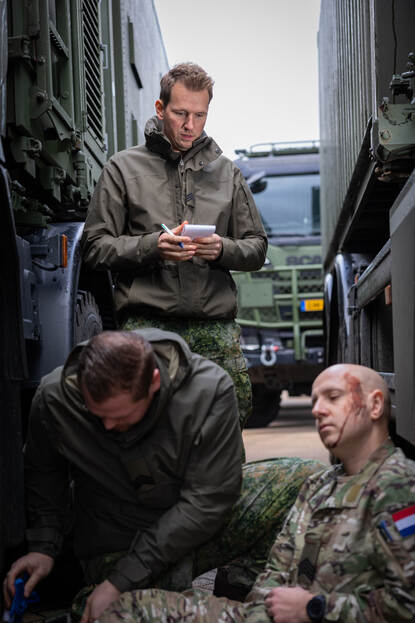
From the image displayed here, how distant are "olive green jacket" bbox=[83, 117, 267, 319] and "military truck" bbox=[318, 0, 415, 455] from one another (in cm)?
62

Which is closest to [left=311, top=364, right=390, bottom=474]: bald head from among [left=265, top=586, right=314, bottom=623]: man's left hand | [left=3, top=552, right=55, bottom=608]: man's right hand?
[left=265, top=586, right=314, bottom=623]: man's left hand

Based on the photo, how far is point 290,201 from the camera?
434 inches

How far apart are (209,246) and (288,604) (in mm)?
1336

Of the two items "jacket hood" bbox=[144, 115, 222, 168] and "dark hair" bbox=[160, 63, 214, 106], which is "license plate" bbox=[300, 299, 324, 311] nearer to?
"jacket hood" bbox=[144, 115, 222, 168]

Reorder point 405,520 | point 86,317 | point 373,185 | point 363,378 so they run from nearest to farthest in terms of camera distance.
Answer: point 405,520
point 363,378
point 86,317
point 373,185

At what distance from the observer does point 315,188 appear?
35.8 ft

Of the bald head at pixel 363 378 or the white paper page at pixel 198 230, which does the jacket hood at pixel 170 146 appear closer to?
the white paper page at pixel 198 230

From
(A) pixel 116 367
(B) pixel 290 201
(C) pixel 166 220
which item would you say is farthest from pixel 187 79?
(B) pixel 290 201

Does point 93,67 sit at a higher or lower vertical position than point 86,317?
higher

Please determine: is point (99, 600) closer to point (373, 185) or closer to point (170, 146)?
point (170, 146)

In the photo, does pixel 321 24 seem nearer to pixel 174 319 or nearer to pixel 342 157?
pixel 342 157

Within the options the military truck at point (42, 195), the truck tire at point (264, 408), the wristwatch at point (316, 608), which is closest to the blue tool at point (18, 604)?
the military truck at point (42, 195)

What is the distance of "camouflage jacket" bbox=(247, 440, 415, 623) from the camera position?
1.98 metres

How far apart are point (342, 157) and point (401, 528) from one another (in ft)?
14.8
